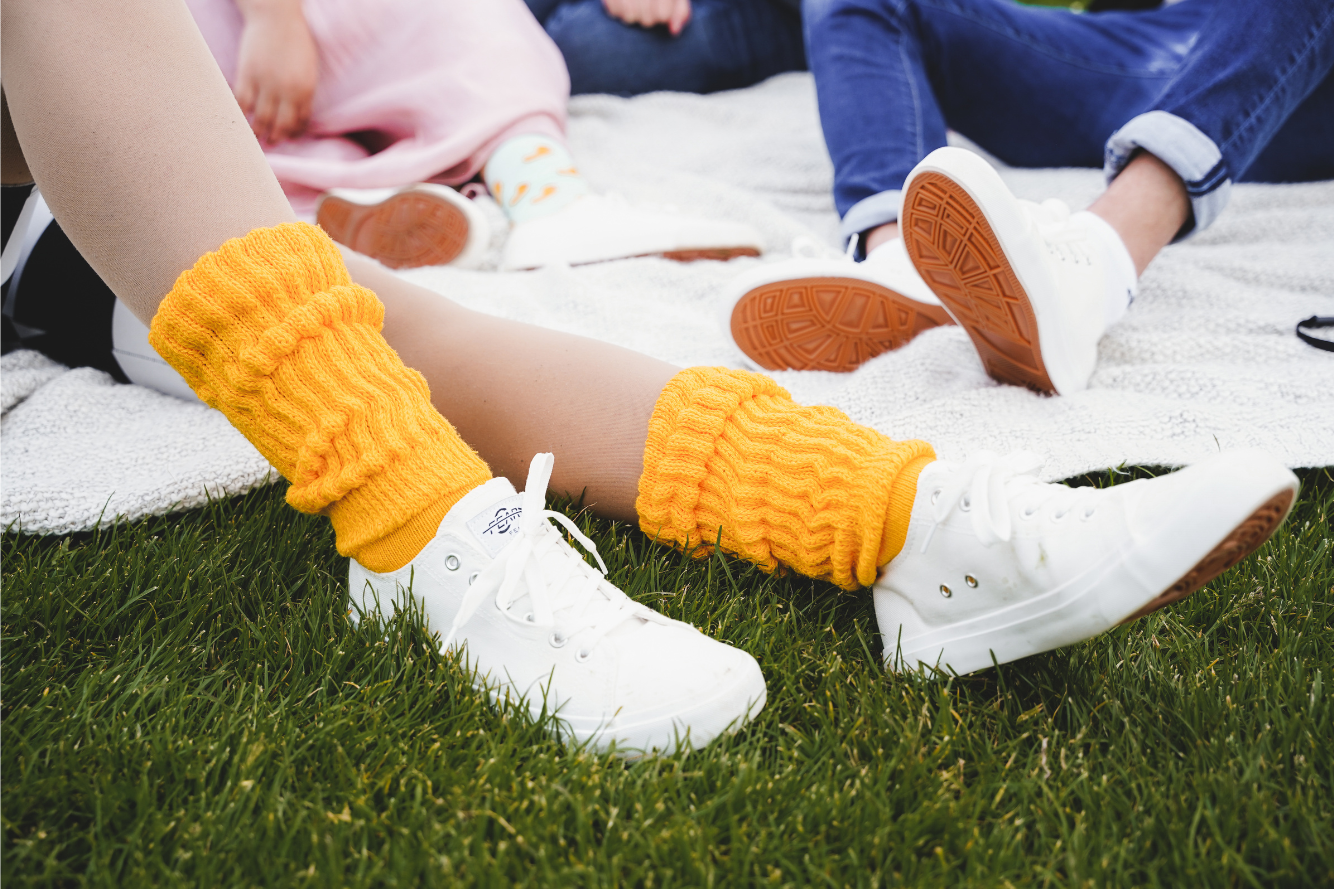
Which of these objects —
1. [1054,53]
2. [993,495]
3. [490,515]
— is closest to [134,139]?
[490,515]

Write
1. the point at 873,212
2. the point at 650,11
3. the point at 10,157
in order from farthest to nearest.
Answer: the point at 650,11
the point at 873,212
the point at 10,157

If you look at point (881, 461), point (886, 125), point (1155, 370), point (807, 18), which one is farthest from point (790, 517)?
point (807, 18)

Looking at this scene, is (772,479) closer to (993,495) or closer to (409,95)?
(993,495)

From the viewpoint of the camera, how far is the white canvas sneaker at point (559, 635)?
2.19ft

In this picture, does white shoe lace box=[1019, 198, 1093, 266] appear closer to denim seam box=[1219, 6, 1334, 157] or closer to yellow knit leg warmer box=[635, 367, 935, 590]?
denim seam box=[1219, 6, 1334, 157]

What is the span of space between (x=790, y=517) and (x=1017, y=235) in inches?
17.5

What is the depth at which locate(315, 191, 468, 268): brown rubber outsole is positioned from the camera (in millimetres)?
1622

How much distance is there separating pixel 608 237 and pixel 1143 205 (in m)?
0.92

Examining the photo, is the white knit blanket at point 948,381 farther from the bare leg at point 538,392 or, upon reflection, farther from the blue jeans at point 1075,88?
the bare leg at point 538,392

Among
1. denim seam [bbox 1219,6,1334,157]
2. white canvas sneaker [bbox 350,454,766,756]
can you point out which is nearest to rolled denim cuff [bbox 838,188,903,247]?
denim seam [bbox 1219,6,1334,157]

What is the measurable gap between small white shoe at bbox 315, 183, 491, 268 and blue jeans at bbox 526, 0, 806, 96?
1005 millimetres

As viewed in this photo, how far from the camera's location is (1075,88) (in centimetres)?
177

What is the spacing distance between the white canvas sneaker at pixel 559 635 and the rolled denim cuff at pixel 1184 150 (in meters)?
0.99

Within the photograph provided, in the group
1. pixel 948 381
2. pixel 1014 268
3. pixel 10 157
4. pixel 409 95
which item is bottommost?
pixel 948 381
